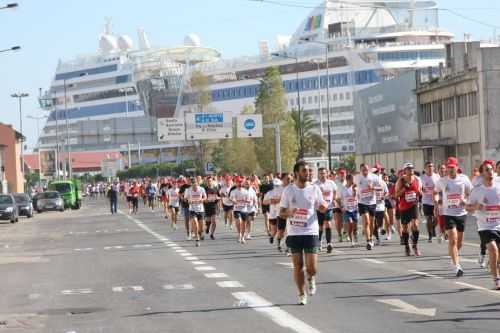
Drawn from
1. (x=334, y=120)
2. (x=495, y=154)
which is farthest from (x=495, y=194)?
(x=334, y=120)

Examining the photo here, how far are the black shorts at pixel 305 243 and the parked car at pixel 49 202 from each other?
64.8 m

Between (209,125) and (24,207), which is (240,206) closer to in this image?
(24,207)

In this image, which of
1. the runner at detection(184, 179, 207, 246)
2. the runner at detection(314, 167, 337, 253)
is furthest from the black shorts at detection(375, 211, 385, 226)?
the runner at detection(184, 179, 207, 246)

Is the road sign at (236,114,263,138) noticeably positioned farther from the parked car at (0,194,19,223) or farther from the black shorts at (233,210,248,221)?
the black shorts at (233,210,248,221)

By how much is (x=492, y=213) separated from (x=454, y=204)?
8.21 ft

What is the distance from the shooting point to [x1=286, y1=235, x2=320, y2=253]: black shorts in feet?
49.1

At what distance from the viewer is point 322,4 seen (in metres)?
169

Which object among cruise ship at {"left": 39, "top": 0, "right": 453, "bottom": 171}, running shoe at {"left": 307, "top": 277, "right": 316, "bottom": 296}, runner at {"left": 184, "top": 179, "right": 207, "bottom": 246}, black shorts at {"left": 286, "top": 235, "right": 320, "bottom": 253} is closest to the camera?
black shorts at {"left": 286, "top": 235, "right": 320, "bottom": 253}

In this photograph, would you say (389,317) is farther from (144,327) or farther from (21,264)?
(21,264)

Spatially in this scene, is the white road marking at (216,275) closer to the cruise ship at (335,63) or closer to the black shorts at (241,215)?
the black shorts at (241,215)

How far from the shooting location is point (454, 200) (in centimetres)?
1897

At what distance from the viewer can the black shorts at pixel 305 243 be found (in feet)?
49.1

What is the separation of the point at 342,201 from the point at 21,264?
22.9 ft

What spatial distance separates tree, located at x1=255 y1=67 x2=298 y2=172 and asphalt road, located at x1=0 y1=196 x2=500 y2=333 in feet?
283
